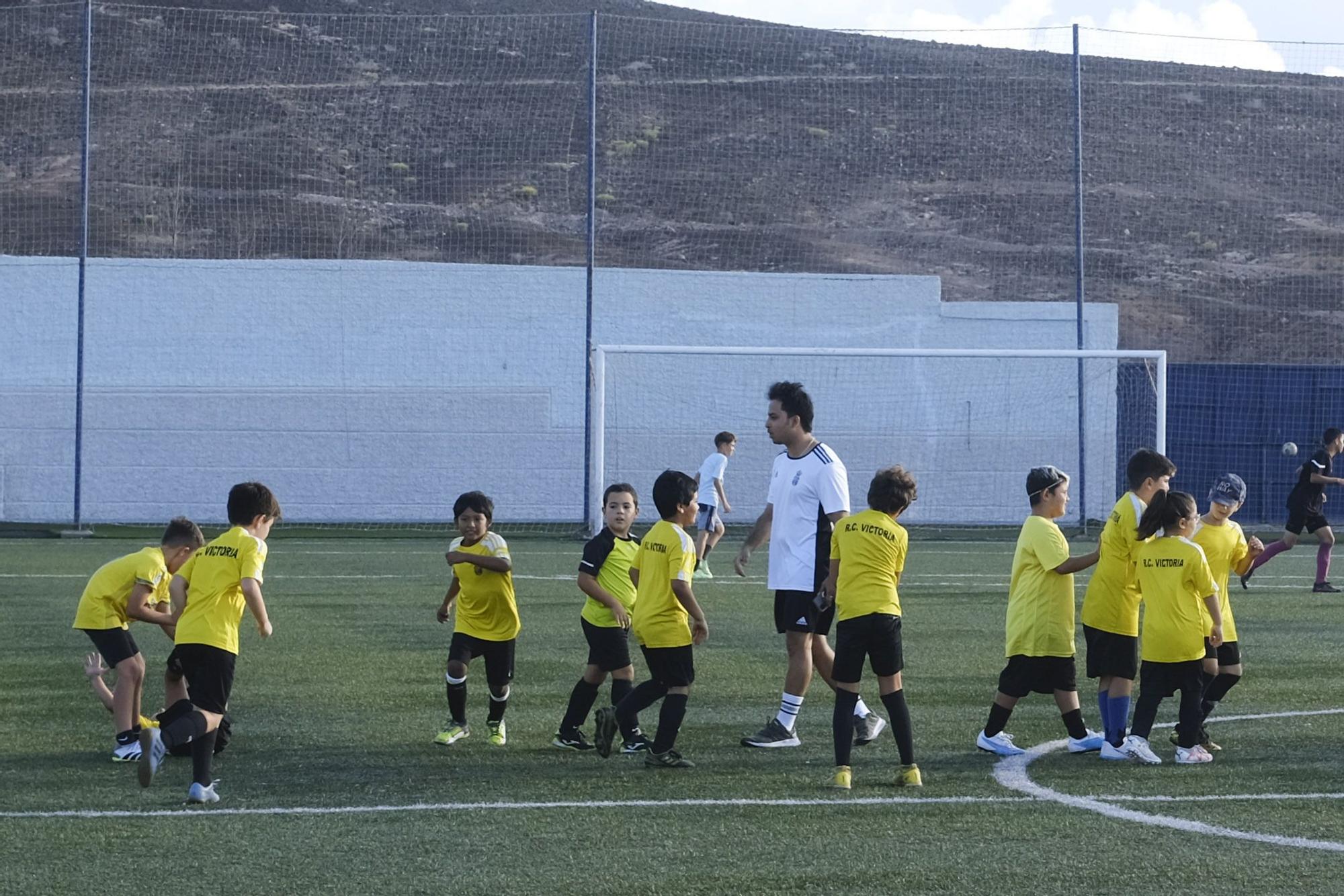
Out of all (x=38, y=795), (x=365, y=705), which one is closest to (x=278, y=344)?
(x=365, y=705)

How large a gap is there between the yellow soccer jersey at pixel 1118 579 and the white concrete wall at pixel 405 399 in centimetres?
1906

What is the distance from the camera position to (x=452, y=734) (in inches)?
325

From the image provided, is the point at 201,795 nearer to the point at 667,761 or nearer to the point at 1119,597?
the point at 667,761

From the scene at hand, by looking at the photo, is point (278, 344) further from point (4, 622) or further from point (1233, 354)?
point (1233, 354)

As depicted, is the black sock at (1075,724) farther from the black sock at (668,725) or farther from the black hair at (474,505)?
the black hair at (474,505)

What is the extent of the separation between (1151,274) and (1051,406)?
81.3ft

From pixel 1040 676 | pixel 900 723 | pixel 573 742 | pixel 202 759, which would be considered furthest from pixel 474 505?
pixel 1040 676

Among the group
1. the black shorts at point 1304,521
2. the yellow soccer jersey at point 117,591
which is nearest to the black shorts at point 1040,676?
the yellow soccer jersey at point 117,591

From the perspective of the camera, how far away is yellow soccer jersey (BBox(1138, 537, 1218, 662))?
768cm

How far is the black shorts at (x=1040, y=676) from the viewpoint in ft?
26.3

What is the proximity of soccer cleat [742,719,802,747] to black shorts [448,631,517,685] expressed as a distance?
1.21m

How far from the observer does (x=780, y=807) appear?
6.77 meters

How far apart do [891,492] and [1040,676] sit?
134 cm

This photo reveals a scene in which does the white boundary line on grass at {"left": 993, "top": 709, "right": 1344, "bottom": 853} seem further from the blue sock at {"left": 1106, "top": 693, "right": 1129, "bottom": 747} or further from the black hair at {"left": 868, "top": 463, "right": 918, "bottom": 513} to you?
the black hair at {"left": 868, "top": 463, "right": 918, "bottom": 513}
